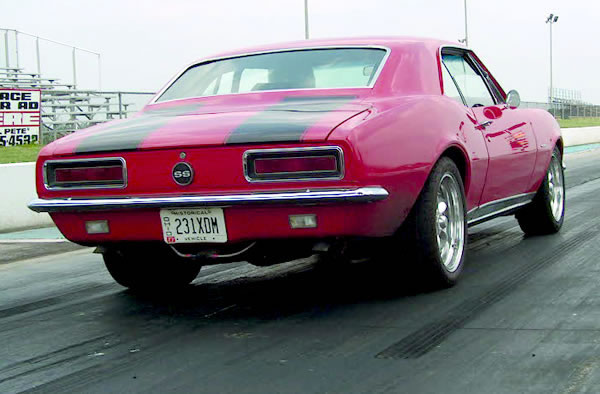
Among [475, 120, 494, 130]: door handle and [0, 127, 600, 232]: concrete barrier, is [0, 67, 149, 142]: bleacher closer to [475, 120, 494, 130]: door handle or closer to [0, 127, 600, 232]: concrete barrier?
[0, 127, 600, 232]: concrete barrier

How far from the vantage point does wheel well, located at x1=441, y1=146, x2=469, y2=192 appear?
5258mm

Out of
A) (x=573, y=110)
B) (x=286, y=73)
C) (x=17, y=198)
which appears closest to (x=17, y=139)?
(x=17, y=198)

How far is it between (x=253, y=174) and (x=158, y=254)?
1115mm

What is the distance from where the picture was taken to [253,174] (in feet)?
14.4

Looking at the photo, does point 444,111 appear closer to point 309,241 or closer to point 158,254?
point 309,241

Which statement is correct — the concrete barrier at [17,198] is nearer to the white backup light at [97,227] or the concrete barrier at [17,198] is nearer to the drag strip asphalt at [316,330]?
the drag strip asphalt at [316,330]

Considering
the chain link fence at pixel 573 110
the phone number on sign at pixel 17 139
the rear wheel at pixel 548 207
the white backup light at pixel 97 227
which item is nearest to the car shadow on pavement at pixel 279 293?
the white backup light at pixel 97 227

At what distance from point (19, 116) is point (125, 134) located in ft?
39.2

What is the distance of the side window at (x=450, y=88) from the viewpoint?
5.65 metres

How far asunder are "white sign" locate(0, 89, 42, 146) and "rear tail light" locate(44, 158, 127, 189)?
11227mm

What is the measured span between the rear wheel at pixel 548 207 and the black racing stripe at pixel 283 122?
2731 mm

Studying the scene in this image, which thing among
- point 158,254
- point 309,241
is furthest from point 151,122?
point 309,241

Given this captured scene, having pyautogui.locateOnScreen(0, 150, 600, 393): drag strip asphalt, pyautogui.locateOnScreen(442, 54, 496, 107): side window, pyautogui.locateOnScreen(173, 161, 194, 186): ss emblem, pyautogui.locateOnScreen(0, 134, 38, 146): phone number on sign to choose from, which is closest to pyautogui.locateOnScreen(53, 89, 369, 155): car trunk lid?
pyautogui.locateOnScreen(173, 161, 194, 186): ss emblem

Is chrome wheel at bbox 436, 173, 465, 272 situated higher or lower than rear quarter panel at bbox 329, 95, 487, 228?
lower
